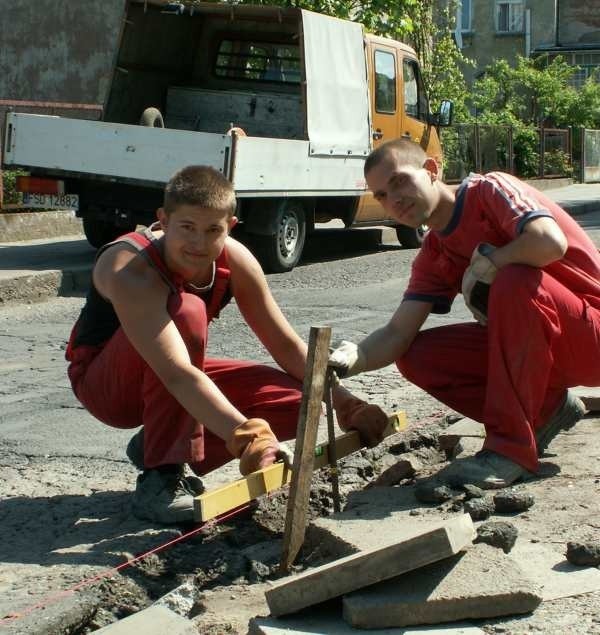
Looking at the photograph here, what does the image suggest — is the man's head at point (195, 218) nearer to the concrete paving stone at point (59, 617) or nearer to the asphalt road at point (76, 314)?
the concrete paving stone at point (59, 617)

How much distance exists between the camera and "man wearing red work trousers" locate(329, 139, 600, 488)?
4.20 meters

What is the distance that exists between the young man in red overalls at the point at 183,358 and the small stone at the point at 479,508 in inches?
23.1

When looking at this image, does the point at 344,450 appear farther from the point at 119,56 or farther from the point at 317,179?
the point at 119,56

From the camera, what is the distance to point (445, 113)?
47.5 ft

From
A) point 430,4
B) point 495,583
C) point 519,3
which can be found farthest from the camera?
point 519,3

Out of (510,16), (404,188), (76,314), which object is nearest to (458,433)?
(404,188)

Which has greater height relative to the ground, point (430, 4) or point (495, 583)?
point (430, 4)

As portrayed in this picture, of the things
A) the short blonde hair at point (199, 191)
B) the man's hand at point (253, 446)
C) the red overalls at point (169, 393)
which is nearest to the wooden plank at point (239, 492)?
the man's hand at point (253, 446)

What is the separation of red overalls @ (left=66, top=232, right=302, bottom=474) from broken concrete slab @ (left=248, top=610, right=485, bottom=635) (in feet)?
3.26

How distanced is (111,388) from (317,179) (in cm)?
827

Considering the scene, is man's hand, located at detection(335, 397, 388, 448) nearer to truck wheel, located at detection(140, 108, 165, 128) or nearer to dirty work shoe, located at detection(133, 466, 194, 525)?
dirty work shoe, located at detection(133, 466, 194, 525)

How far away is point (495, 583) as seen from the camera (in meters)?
3.22

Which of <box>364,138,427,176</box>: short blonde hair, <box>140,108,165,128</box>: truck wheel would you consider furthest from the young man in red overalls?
<box>140,108,165,128</box>: truck wheel

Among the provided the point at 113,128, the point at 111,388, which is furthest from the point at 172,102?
the point at 111,388
